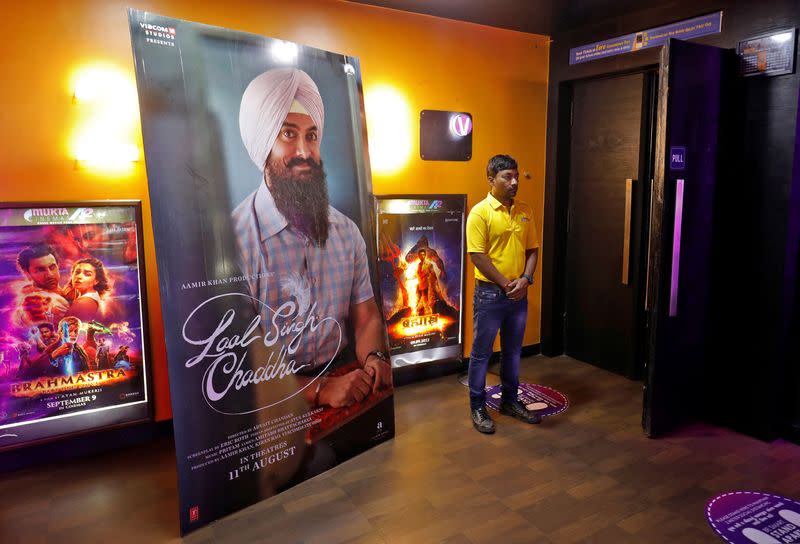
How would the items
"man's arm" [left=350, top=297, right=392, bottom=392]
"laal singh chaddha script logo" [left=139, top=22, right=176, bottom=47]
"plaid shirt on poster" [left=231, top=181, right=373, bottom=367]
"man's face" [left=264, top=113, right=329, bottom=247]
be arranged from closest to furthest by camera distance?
"laal singh chaddha script logo" [left=139, top=22, right=176, bottom=47] → "plaid shirt on poster" [left=231, top=181, right=373, bottom=367] → "man's face" [left=264, top=113, right=329, bottom=247] → "man's arm" [left=350, top=297, right=392, bottom=392]

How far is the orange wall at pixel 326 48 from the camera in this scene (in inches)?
124

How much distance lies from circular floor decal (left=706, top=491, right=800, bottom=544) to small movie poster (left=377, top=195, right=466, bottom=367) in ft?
7.53

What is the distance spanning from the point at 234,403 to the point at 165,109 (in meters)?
1.48

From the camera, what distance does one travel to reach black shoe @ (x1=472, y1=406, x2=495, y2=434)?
373 cm

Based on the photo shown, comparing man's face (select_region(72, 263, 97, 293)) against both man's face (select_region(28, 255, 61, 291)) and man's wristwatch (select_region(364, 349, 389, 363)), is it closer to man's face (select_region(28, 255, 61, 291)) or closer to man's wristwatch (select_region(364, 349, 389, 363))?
man's face (select_region(28, 255, 61, 291))

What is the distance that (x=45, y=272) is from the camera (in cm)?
323

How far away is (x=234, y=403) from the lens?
2875mm

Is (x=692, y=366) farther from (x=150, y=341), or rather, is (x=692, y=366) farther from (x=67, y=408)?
(x=67, y=408)

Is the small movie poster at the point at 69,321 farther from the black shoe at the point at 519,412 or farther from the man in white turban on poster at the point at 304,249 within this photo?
the black shoe at the point at 519,412

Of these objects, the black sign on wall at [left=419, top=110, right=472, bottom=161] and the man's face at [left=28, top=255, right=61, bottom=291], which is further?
the black sign on wall at [left=419, top=110, right=472, bottom=161]

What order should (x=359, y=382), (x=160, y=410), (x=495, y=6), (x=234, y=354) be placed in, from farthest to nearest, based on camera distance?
(x=495, y=6)
(x=160, y=410)
(x=359, y=382)
(x=234, y=354)

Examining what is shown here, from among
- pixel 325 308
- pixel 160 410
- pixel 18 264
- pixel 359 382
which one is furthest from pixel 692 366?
pixel 18 264

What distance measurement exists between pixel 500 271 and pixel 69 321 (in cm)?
266

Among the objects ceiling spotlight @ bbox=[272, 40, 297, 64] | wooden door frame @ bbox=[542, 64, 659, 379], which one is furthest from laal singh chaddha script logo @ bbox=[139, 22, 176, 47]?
wooden door frame @ bbox=[542, 64, 659, 379]
